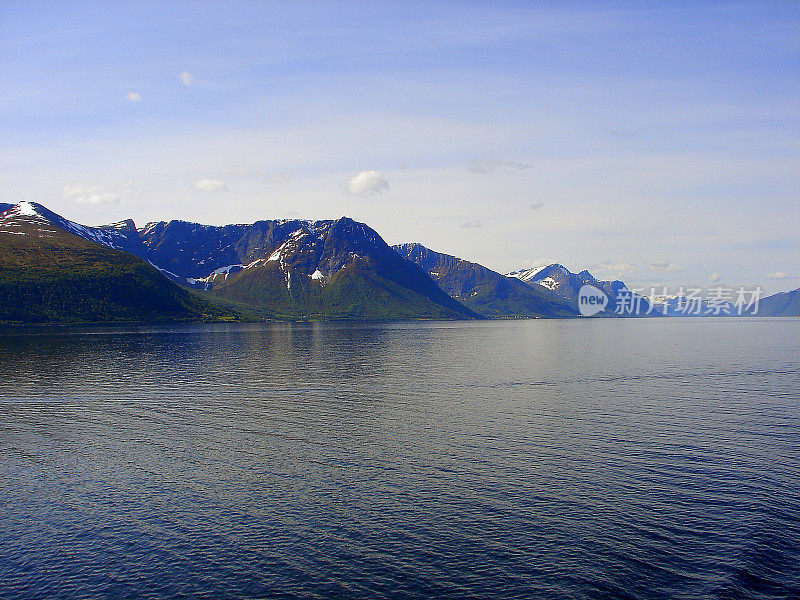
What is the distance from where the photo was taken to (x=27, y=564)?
39.3 meters

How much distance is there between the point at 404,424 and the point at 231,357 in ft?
351

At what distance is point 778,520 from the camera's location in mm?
44969

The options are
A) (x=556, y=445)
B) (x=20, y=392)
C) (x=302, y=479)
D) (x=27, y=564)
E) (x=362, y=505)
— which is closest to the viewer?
(x=27, y=564)

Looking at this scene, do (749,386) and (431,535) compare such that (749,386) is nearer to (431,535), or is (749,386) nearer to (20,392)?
(431,535)

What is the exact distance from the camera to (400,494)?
51.5 meters

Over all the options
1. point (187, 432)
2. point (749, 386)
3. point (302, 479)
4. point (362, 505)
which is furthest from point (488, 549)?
point (749, 386)

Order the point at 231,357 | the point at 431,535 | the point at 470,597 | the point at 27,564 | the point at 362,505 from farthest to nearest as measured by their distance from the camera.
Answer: the point at 231,357 < the point at 362,505 < the point at 431,535 < the point at 27,564 < the point at 470,597

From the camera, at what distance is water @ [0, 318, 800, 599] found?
3744 cm

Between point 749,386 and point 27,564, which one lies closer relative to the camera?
point 27,564

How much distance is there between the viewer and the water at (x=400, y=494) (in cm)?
3744

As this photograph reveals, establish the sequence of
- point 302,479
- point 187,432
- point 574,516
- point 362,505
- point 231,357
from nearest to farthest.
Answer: point 574,516 < point 362,505 < point 302,479 < point 187,432 < point 231,357

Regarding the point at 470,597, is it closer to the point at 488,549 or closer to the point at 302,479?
the point at 488,549

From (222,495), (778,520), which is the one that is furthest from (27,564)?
(778,520)

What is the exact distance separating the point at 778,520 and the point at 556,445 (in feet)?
81.4
